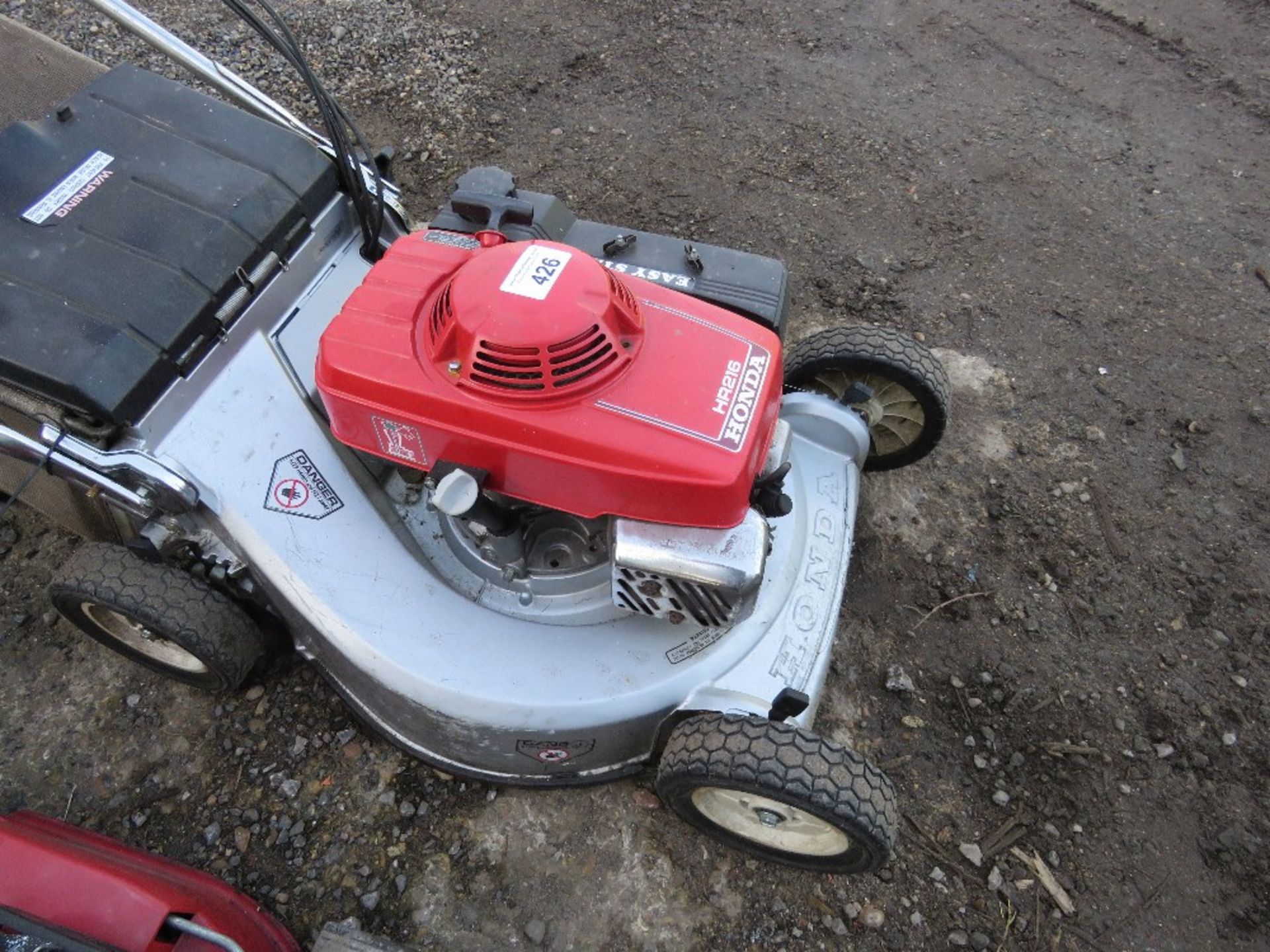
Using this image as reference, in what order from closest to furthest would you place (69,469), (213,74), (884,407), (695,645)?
(69,469) → (695,645) → (213,74) → (884,407)

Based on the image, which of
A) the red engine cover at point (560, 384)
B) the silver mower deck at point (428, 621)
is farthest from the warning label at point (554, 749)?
the red engine cover at point (560, 384)

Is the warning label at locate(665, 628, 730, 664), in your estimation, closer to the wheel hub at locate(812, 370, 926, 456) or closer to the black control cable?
the wheel hub at locate(812, 370, 926, 456)

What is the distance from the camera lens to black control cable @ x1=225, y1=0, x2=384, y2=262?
6.84ft

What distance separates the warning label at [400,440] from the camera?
1.76 meters

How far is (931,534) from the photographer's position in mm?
2803

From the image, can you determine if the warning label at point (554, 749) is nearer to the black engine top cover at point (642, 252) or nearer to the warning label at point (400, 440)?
the warning label at point (400, 440)

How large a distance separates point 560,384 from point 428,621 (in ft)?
2.13

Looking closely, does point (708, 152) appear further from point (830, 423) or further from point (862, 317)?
point (830, 423)

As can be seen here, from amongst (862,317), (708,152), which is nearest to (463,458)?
(862,317)

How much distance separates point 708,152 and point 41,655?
3.18 m

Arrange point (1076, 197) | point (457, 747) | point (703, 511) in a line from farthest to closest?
point (1076, 197), point (457, 747), point (703, 511)

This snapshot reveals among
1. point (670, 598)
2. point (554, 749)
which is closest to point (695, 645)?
point (670, 598)

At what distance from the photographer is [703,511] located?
1657mm

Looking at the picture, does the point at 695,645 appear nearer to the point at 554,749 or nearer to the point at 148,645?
the point at 554,749
